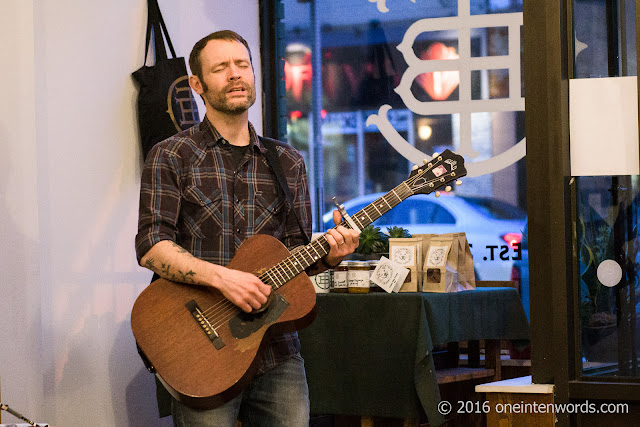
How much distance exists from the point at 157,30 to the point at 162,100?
1.20ft

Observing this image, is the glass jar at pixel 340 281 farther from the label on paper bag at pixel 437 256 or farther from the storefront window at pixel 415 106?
the storefront window at pixel 415 106

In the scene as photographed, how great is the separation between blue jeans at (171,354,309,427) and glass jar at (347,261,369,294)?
125 cm

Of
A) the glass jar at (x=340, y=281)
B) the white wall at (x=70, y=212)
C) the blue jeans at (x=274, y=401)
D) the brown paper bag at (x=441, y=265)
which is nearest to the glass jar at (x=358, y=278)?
the glass jar at (x=340, y=281)

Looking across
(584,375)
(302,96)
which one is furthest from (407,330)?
(302,96)

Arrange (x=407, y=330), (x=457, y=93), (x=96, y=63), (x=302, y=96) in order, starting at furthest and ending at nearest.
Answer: (x=302, y=96), (x=457, y=93), (x=96, y=63), (x=407, y=330)

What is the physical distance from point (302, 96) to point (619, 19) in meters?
2.34

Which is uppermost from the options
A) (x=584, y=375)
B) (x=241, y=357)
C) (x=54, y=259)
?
(x=54, y=259)

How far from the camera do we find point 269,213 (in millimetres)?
2389

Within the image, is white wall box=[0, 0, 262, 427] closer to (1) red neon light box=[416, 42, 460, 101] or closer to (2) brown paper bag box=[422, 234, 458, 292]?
(2) brown paper bag box=[422, 234, 458, 292]

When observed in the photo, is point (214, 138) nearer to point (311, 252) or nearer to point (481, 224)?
point (311, 252)

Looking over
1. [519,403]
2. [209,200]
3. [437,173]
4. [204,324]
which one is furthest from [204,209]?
[519,403]

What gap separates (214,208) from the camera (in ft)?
7.61

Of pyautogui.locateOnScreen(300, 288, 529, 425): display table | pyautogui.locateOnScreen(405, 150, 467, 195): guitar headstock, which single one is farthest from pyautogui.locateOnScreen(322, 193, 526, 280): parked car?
pyautogui.locateOnScreen(405, 150, 467, 195): guitar headstock

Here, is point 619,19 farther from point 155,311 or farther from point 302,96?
point 302,96
